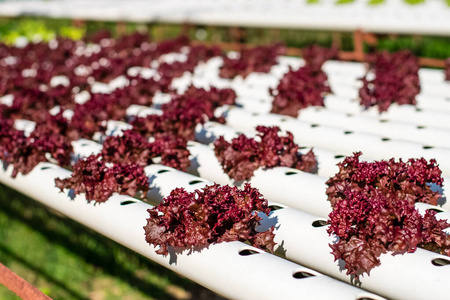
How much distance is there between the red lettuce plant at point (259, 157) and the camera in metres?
5.75

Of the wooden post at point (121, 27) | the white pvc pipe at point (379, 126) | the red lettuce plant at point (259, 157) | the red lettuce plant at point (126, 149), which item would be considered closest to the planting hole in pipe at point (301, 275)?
the red lettuce plant at point (259, 157)

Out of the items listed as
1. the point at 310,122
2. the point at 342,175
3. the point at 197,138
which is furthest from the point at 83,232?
the point at 342,175

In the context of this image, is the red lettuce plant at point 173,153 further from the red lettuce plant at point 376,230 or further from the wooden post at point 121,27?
the wooden post at point 121,27

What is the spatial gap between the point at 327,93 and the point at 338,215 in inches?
174

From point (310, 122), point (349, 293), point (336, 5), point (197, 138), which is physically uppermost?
point (336, 5)

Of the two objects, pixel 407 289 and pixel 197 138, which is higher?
pixel 197 138

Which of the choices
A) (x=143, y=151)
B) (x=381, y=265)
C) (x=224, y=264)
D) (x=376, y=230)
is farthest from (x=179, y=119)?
(x=381, y=265)

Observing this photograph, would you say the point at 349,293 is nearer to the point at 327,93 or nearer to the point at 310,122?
the point at 310,122

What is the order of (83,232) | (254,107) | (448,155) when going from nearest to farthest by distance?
(448,155), (254,107), (83,232)

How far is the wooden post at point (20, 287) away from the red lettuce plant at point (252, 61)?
19.9ft

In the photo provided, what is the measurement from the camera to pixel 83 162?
19.0 ft

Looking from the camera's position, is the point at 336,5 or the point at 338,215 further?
the point at 336,5

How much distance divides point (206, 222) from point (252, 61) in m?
6.19

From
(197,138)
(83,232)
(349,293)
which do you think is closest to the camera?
(349,293)
